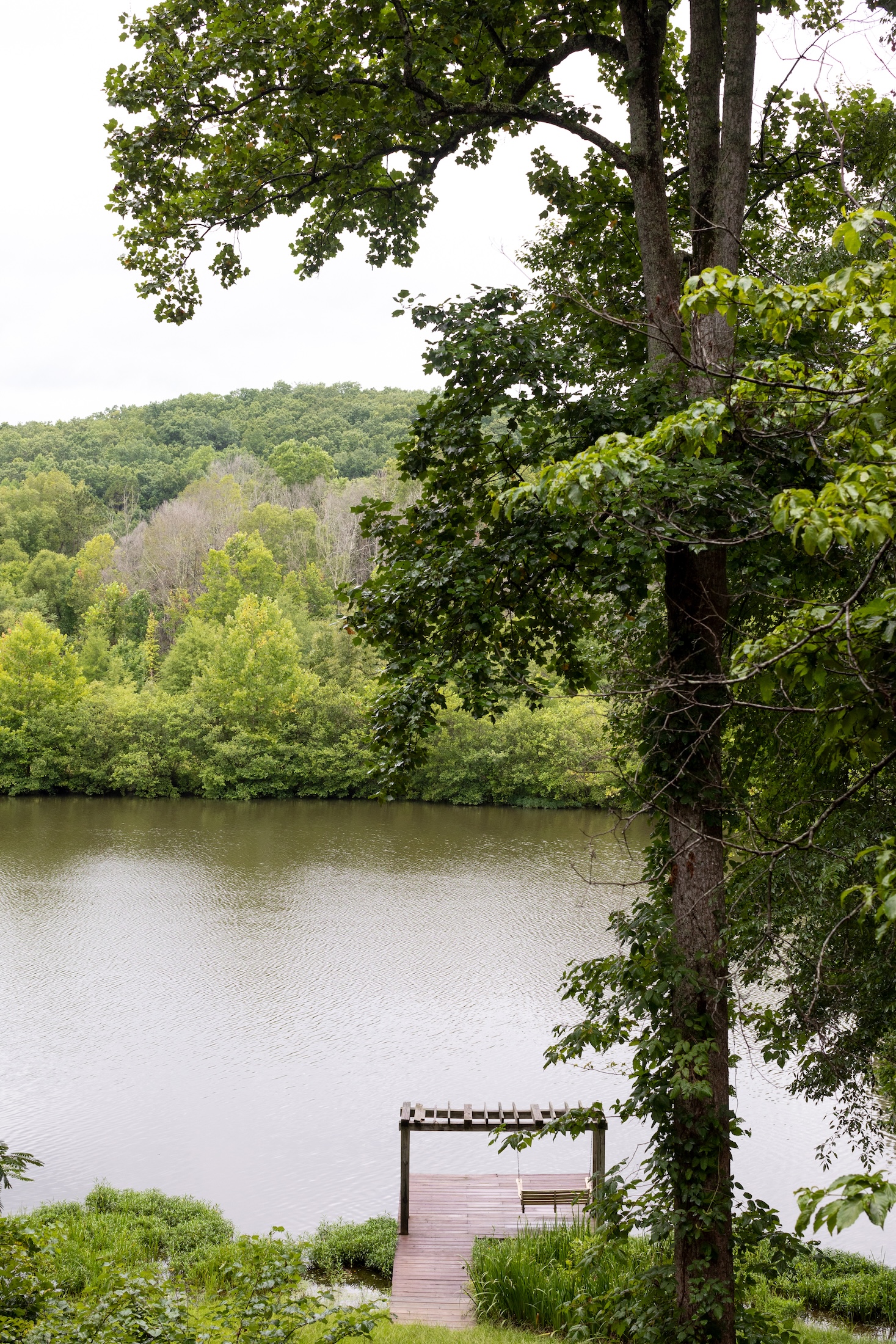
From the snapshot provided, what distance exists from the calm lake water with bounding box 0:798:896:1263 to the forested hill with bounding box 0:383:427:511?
4372cm

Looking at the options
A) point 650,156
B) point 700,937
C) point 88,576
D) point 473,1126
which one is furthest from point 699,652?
point 88,576

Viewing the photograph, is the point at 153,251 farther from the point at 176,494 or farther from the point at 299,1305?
the point at 176,494

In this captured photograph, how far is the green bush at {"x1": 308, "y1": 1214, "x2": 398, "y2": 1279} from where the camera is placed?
8.19 metres

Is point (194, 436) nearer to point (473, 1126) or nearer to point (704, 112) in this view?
point (473, 1126)

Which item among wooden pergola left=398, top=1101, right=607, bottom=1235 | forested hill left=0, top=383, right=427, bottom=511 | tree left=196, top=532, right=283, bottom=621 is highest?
forested hill left=0, top=383, right=427, bottom=511

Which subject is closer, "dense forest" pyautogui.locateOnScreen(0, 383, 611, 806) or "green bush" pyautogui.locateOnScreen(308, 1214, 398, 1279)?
"green bush" pyautogui.locateOnScreen(308, 1214, 398, 1279)

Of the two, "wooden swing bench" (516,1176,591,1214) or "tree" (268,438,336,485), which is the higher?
"tree" (268,438,336,485)

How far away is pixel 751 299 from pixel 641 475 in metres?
1.23

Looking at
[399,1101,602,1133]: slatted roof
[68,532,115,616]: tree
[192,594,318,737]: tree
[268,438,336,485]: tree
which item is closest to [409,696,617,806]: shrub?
[192,594,318,737]: tree

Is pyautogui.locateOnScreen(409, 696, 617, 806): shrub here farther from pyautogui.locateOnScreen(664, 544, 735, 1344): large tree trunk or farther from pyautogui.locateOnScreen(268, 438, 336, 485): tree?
pyautogui.locateOnScreen(268, 438, 336, 485): tree

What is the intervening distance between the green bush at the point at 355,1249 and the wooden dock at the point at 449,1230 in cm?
23

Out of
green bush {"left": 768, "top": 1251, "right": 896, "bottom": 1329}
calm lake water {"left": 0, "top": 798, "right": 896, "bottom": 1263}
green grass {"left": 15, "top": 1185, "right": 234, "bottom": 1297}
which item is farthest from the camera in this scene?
calm lake water {"left": 0, "top": 798, "right": 896, "bottom": 1263}

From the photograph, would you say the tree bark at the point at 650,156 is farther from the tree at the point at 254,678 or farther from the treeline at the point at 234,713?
the tree at the point at 254,678

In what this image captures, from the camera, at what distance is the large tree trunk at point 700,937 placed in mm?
4832
